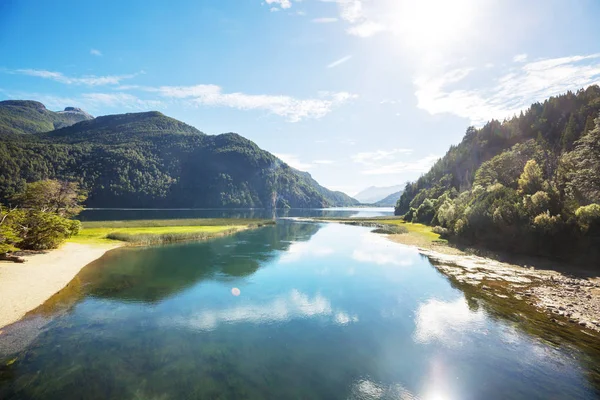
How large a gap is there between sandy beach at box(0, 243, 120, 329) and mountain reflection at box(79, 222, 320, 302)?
86.8 inches

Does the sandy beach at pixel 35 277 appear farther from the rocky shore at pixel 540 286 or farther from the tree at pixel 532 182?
the tree at pixel 532 182

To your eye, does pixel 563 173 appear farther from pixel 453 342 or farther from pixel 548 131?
pixel 548 131

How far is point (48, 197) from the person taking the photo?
223 feet

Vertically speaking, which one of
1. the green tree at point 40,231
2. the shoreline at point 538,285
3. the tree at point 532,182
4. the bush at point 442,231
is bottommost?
the shoreline at point 538,285

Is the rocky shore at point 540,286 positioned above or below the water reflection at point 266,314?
above

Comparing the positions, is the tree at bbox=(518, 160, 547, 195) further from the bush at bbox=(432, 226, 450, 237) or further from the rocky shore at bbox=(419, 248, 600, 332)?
the bush at bbox=(432, 226, 450, 237)

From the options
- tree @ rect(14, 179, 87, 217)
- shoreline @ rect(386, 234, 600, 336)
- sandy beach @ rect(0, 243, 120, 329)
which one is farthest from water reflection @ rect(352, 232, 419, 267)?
tree @ rect(14, 179, 87, 217)

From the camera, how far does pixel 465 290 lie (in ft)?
114

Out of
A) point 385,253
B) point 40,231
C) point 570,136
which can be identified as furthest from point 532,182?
point 40,231

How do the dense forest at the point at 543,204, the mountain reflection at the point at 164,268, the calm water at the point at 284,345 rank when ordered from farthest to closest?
the dense forest at the point at 543,204, the mountain reflection at the point at 164,268, the calm water at the point at 284,345

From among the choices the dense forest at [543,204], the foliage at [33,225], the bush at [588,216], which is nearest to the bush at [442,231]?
the dense forest at [543,204]

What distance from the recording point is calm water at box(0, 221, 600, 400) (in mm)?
16255

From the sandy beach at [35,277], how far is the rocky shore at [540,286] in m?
48.4

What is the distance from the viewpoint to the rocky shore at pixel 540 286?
26.4 meters
